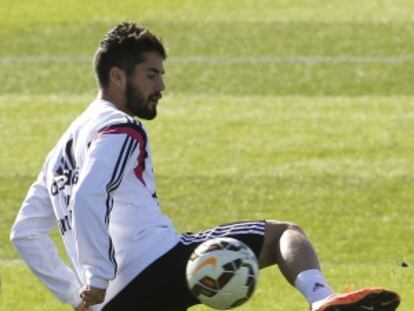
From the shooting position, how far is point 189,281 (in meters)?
8.46

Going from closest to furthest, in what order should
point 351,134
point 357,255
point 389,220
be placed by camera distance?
point 357,255 < point 389,220 < point 351,134

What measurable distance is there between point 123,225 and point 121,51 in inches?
36.4

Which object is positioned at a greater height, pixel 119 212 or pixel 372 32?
pixel 119 212

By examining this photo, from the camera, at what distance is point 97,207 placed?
8.20m

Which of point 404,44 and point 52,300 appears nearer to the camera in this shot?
point 52,300

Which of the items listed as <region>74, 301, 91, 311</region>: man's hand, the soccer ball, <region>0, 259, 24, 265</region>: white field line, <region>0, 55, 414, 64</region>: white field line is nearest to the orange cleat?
the soccer ball

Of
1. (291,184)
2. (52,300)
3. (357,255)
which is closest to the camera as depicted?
(52,300)

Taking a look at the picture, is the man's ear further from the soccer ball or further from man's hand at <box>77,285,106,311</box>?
man's hand at <box>77,285,106,311</box>

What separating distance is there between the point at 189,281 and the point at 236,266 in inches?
10.0

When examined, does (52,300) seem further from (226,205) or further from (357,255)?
(226,205)

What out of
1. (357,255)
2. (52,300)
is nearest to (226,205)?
(357,255)

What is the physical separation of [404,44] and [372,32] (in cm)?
107

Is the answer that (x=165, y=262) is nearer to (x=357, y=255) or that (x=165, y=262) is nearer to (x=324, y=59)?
(x=357, y=255)

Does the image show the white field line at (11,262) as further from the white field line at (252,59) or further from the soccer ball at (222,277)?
the white field line at (252,59)
